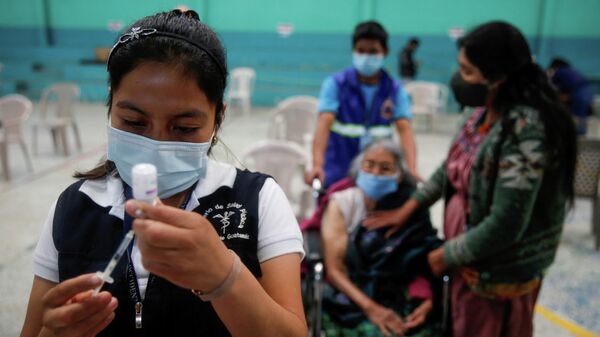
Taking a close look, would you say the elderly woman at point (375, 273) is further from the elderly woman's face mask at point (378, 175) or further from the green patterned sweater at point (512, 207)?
the green patterned sweater at point (512, 207)

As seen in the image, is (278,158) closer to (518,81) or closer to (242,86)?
(518,81)

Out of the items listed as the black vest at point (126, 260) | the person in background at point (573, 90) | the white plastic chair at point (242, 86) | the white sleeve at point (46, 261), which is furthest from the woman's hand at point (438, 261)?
the white plastic chair at point (242, 86)

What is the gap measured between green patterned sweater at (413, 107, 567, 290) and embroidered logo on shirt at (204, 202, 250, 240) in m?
0.95

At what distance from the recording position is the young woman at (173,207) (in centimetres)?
75

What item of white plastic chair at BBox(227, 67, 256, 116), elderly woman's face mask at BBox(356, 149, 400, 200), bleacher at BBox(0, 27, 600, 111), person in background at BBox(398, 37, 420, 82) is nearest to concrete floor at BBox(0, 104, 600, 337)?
elderly woman's face mask at BBox(356, 149, 400, 200)

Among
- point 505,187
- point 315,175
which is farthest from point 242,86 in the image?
point 505,187

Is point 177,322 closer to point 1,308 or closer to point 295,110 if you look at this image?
point 1,308

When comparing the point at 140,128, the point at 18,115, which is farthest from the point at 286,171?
the point at 18,115

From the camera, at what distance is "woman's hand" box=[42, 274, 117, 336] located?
59cm

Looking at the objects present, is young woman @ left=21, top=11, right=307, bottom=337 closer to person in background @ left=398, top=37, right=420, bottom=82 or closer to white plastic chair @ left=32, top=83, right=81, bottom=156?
white plastic chair @ left=32, top=83, right=81, bottom=156

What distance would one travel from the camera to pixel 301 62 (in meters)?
10.0

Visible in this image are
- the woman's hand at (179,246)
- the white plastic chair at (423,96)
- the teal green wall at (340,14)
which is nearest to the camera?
the woman's hand at (179,246)

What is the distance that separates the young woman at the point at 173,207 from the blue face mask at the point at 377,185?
130 centimetres

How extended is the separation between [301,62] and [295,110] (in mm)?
5081
